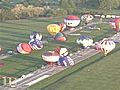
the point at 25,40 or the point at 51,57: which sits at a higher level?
the point at 51,57

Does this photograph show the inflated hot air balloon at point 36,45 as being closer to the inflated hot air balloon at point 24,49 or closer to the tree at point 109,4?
the inflated hot air balloon at point 24,49

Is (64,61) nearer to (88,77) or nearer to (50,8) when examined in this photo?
(88,77)

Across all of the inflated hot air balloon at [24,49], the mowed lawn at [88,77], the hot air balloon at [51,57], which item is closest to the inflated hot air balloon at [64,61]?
the hot air balloon at [51,57]

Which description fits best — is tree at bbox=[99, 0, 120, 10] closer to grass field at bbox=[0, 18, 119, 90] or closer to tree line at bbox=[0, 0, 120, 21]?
tree line at bbox=[0, 0, 120, 21]

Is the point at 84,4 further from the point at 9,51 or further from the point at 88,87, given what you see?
the point at 88,87

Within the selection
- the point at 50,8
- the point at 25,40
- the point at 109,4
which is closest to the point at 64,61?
the point at 25,40

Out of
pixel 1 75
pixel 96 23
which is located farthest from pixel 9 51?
pixel 96 23

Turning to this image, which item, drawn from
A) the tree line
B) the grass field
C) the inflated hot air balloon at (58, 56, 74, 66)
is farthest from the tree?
the inflated hot air balloon at (58, 56, 74, 66)
